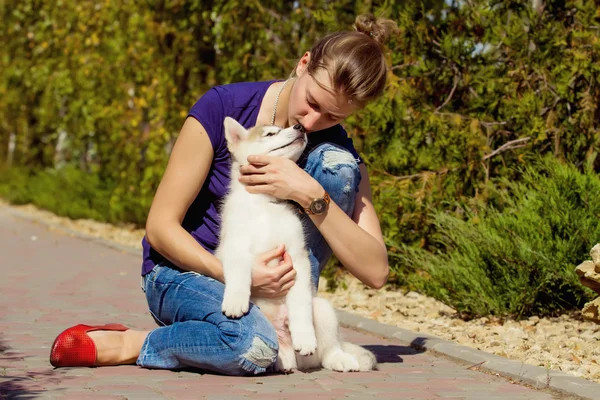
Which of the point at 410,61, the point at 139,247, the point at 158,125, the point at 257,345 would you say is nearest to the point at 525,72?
the point at 410,61

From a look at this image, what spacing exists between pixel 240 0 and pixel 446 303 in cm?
577

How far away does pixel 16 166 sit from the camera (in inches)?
942

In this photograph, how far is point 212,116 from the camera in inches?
182

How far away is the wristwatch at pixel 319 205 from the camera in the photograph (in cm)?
442

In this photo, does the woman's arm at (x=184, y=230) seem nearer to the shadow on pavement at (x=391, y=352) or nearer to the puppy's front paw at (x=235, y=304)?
the puppy's front paw at (x=235, y=304)

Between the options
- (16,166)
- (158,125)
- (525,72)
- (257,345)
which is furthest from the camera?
(16,166)

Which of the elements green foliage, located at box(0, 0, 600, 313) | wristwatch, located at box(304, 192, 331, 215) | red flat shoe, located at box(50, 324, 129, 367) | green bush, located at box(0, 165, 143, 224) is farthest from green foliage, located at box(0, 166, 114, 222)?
wristwatch, located at box(304, 192, 331, 215)

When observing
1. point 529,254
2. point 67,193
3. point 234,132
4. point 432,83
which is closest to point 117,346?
point 234,132

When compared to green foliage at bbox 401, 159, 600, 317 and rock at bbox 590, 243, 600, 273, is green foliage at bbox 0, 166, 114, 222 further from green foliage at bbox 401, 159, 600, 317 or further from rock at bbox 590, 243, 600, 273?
rock at bbox 590, 243, 600, 273

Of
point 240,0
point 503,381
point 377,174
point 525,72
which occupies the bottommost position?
point 503,381

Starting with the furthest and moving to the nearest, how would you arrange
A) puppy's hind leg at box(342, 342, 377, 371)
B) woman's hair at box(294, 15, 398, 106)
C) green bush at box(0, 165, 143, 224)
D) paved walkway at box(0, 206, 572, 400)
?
green bush at box(0, 165, 143, 224)
puppy's hind leg at box(342, 342, 377, 371)
woman's hair at box(294, 15, 398, 106)
paved walkway at box(0, 206, 572, 400)

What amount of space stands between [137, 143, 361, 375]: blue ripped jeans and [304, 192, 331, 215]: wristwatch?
217 millimetres

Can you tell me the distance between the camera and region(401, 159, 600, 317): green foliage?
6.34 metres

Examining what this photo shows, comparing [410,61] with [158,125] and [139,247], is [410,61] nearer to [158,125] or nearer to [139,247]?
[139,247]
